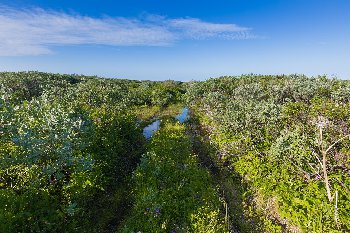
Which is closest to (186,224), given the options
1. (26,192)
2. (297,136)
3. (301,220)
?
(301,220)

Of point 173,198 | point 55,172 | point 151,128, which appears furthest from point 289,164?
point 151,128

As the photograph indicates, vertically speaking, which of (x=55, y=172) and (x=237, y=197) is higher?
(x=55, y=172)

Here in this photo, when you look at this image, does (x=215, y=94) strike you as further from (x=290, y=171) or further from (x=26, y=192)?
(x=26, y=192)

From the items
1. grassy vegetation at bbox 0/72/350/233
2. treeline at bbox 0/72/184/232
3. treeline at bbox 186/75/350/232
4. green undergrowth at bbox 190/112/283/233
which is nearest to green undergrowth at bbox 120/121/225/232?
grassy vegetation at bbox 0/72/350/233

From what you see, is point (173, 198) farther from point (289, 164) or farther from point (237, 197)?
point (289, 164)

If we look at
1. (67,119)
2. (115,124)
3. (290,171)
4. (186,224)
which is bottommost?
(186,224)

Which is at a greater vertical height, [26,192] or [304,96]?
[304,96]
